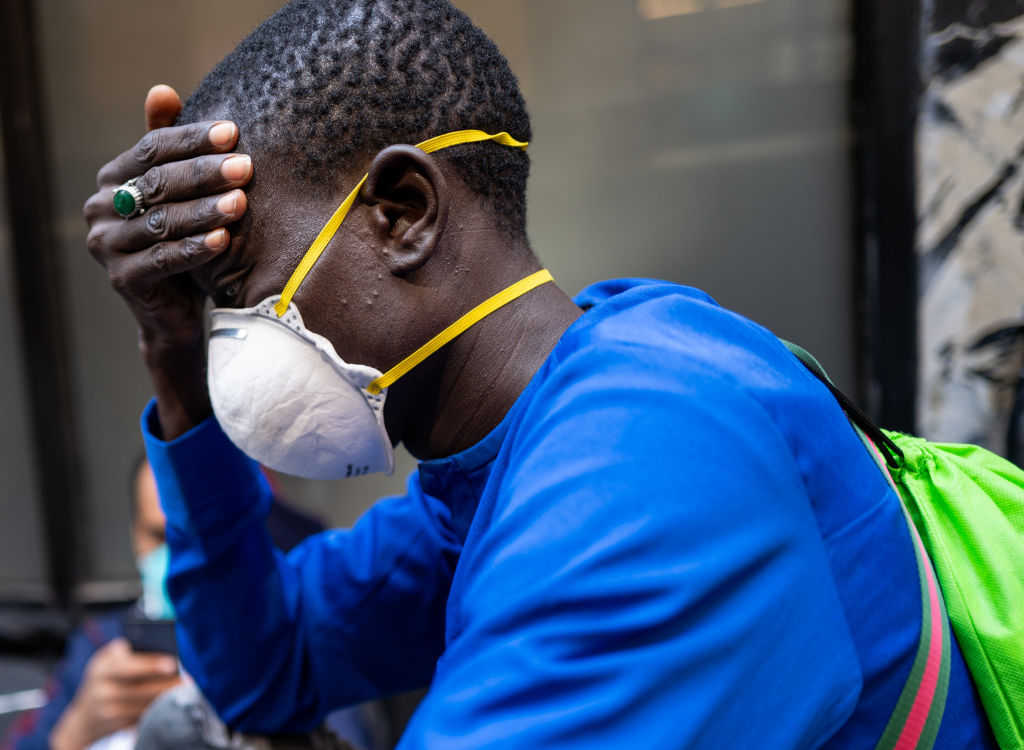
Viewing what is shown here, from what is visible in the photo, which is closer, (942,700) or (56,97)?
(942,700)

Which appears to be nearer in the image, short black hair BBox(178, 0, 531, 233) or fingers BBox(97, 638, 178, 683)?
short black hair BBox(178, 0, 531, 233)

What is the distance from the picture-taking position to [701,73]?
2.83 metres

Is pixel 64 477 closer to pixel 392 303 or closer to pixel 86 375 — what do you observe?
pixel 86 375

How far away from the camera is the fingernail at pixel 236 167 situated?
3.67ft

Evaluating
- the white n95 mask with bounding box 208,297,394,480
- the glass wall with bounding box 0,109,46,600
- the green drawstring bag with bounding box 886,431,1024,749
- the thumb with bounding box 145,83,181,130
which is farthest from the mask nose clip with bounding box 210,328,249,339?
the glass wall with bounding box 0,109,46,600

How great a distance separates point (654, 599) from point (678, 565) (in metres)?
0.04

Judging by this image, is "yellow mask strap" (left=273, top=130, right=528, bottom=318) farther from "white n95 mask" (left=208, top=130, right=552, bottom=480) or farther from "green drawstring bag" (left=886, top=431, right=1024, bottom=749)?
"green drawstring bag" (left=886, top=431, right=1024, bottom=749)

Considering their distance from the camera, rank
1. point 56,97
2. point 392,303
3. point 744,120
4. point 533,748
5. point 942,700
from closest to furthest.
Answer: point 533,748 < point 942,700 < point 392,303 < point 744,120 < point 56,97

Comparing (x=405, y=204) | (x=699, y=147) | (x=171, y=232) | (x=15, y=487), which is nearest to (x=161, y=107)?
(x=171, y=232)

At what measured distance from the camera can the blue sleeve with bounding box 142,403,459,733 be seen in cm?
147

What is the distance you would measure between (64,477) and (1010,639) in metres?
3.80

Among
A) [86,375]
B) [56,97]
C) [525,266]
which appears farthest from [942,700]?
[56,97]

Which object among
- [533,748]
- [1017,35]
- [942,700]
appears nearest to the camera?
[533,748]

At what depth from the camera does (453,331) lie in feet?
3.69
